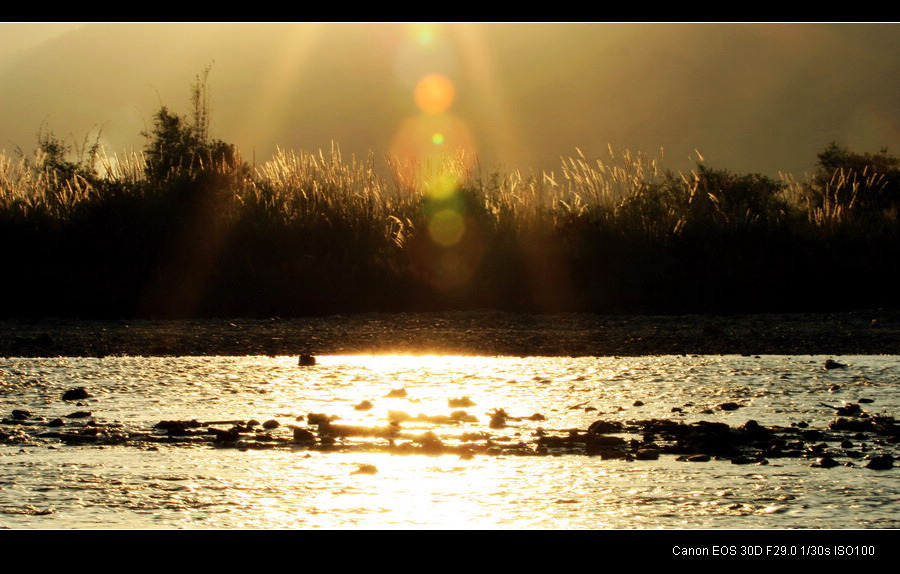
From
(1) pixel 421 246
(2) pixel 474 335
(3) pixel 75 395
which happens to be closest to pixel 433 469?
(3) pixel 75 395

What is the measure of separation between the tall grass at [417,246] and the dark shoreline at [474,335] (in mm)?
905

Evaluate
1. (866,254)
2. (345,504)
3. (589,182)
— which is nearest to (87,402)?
(345,504)

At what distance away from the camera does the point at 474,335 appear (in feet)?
36.7

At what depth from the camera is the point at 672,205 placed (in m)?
16.0

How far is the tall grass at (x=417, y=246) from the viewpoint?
13906mm

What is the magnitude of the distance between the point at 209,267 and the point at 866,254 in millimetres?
9001

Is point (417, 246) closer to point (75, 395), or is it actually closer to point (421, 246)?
point (421, 246)

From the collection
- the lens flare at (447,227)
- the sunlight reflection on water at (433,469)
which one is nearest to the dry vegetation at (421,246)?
the lens flare at (447,227)

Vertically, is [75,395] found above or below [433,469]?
above

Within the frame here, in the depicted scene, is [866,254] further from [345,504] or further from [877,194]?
[345,504]

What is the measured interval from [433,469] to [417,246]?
10119 millimetres

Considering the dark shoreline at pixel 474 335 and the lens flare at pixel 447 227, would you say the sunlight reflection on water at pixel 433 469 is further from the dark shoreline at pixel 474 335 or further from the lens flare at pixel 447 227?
the lens flare at pixel 447 227

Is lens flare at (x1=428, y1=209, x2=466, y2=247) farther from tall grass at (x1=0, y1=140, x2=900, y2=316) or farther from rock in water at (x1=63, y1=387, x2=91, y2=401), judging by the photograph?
rock in water at (x1=63, y1=387, x2=91, y2=401)

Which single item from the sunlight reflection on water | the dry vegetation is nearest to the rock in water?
the sunlight reflection on water
